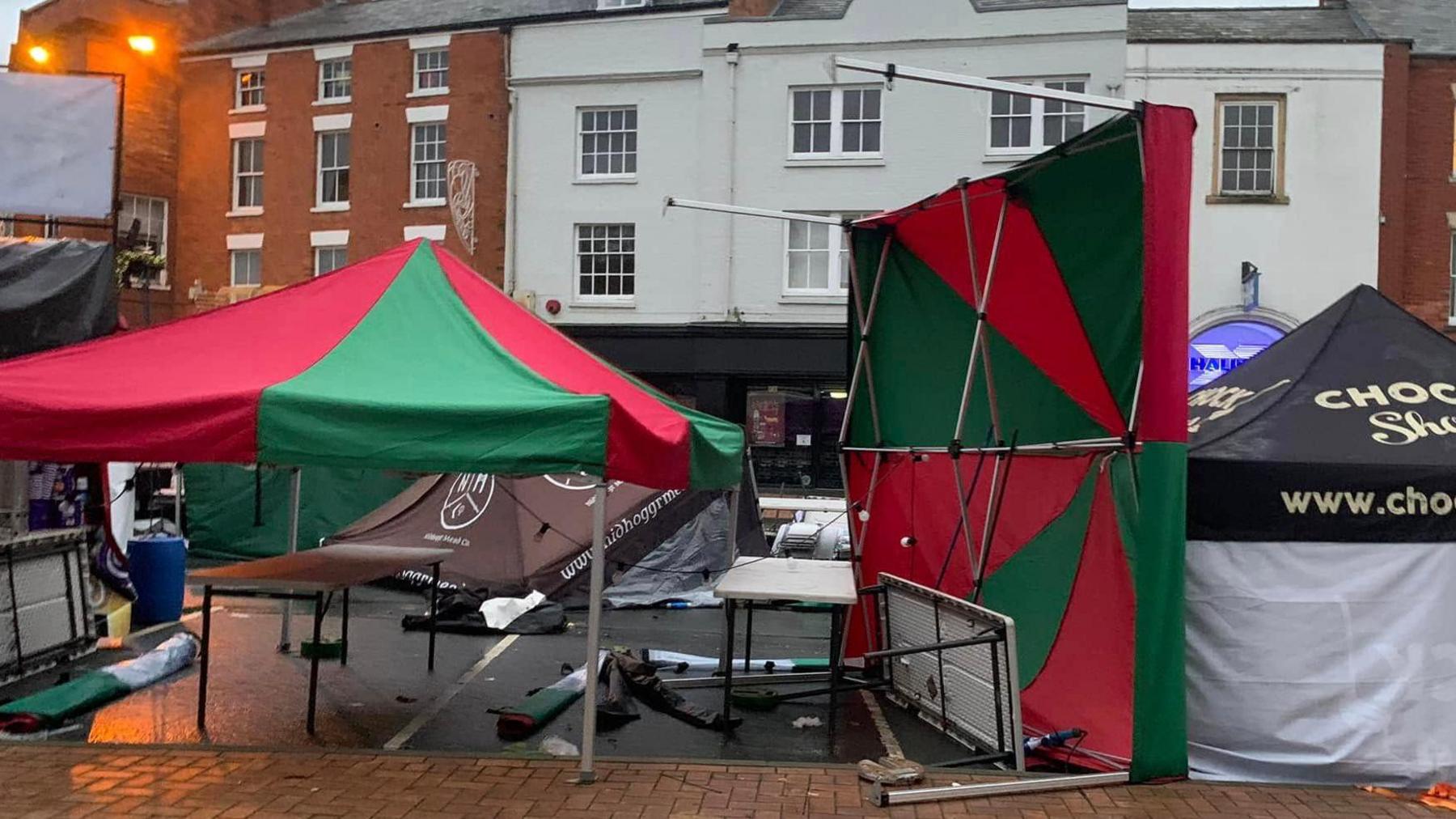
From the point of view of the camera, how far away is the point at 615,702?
787 centimetres

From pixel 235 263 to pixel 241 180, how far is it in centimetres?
209

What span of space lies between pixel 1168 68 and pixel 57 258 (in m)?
20.2

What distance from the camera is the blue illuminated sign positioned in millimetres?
22578

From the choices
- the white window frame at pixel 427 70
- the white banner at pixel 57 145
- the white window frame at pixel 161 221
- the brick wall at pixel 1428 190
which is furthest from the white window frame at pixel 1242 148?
the white window frame at pixel 161 221

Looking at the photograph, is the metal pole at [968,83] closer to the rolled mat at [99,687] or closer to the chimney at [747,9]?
the rolled mat at [99,687]

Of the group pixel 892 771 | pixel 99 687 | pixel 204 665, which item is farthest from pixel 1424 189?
pixel 99 687

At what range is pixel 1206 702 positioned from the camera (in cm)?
675

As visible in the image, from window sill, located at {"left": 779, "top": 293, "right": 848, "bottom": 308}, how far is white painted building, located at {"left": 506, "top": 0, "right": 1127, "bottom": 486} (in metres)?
0.04

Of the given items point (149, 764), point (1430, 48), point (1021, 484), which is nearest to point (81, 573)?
point (149, 764)

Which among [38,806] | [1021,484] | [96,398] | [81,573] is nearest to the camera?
[38,806]

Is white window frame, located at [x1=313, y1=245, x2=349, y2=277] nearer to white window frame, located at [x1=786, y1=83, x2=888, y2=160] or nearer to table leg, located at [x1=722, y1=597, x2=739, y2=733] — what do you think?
white window frame, located at [x1=786, y1=83, x2=888, y2=160]

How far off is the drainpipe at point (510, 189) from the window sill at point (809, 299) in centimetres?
606

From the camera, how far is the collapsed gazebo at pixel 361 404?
6066 millimetres

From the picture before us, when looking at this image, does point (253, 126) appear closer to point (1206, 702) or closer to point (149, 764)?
point (149, 764)
